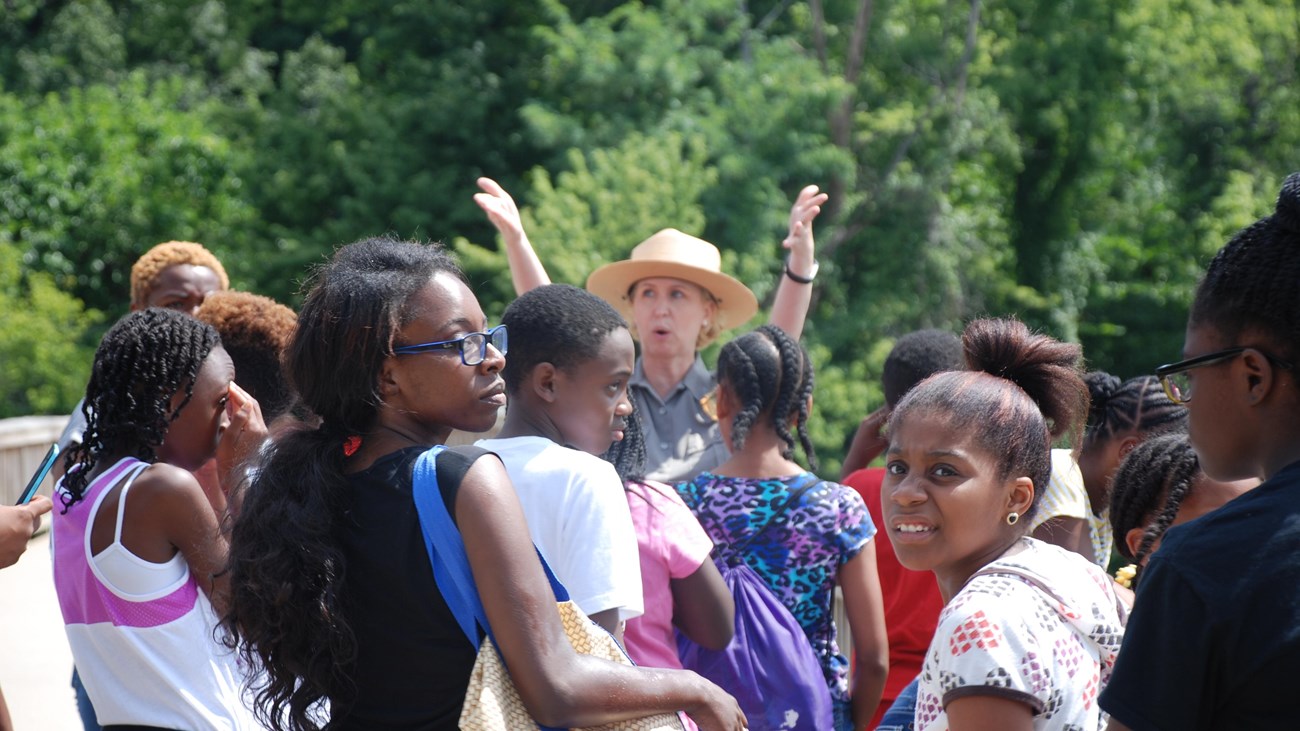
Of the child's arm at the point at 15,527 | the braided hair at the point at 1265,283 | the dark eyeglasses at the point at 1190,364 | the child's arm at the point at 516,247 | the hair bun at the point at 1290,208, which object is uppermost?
the hair bun at the point at 1290,208

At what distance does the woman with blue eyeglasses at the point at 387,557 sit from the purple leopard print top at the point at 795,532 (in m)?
1.29

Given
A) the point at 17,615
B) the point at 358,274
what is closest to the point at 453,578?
the point at 358,274

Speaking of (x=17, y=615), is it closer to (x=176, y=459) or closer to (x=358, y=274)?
(x=176, y=459)

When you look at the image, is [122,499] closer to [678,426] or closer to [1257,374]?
[1257,374]

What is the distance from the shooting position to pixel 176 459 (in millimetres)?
3240

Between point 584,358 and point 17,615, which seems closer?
point 584,358

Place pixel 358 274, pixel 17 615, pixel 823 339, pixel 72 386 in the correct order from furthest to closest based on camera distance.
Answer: pixel 72 386, pixel 823 339, pixel 17 615, pixel 358 274

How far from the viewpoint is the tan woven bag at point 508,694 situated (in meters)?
2.05

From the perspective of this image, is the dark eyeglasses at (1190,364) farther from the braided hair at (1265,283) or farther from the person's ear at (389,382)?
the person's ear at (389,382)

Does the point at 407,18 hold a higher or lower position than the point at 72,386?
higher

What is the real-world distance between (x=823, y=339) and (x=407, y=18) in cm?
750

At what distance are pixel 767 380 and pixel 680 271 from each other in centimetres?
179

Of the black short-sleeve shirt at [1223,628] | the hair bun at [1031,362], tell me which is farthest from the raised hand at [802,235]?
the black short-sleeve shirt at [1223,628]

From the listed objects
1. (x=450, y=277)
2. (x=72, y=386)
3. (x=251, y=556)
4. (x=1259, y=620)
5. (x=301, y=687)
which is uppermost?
(x=450, y=277)
